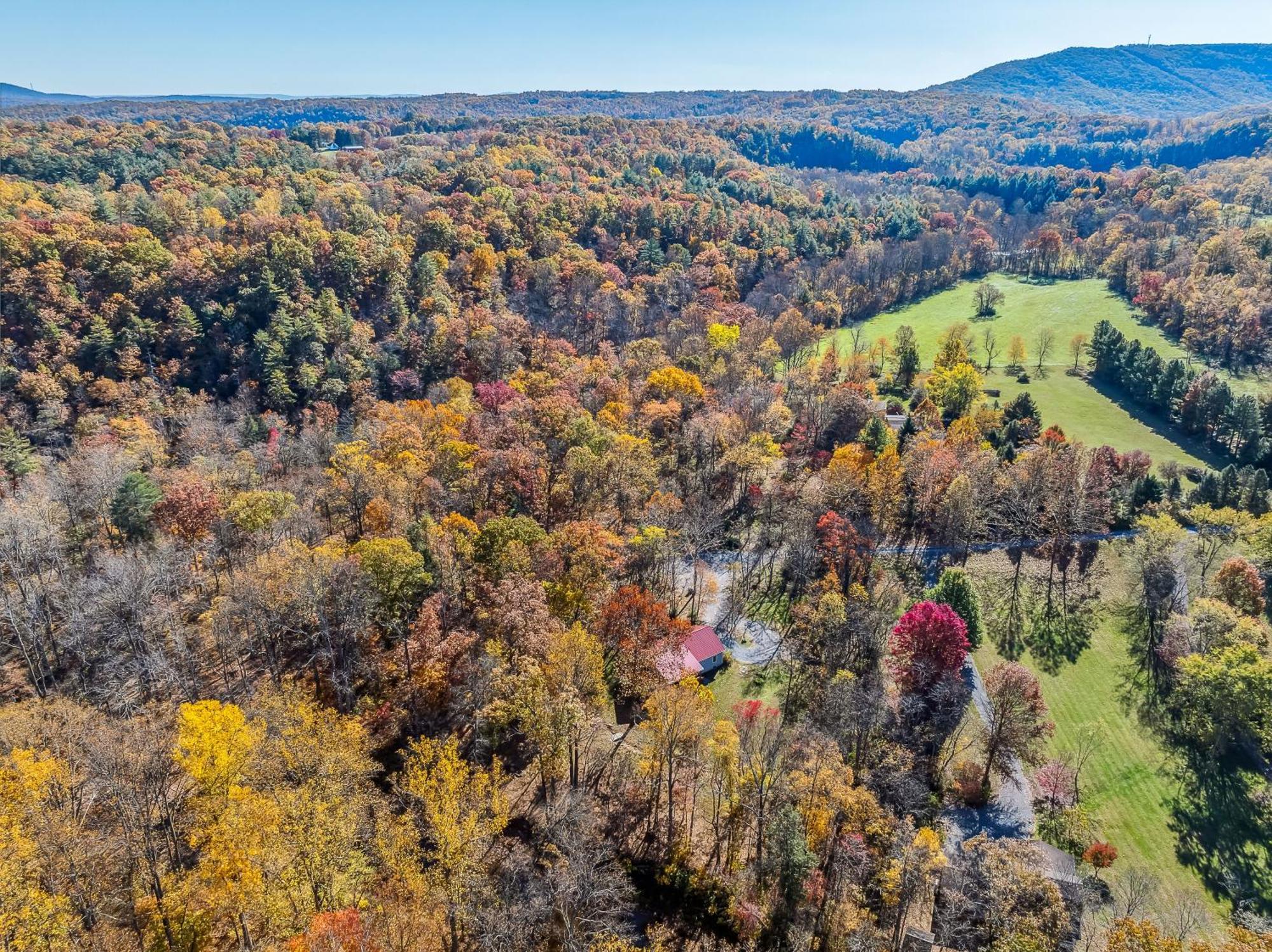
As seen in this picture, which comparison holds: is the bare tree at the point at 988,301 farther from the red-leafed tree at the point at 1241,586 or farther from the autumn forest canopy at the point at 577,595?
the red-leafed tree at the point at 1241,586

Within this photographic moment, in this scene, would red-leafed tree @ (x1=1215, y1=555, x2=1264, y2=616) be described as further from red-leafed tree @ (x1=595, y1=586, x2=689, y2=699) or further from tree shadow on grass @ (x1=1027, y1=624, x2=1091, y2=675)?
red-leafed tree @ (x1=595, y1=586, x2=689, y2=699)

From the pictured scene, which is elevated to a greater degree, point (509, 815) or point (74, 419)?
point (74, 419)

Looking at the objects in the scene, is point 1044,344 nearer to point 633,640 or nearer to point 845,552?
point 845,552

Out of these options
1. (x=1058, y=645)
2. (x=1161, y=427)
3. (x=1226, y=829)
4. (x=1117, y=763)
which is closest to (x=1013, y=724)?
(x=1117, y=763)

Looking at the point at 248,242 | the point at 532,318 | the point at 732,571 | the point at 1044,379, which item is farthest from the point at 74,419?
the point at 1044,379

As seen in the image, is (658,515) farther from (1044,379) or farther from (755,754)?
(1044,379)

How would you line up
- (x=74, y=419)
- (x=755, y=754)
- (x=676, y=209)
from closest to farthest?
1. (x=755, y=754)
2. (x=74, y=419)
3. (x=676, y=209)

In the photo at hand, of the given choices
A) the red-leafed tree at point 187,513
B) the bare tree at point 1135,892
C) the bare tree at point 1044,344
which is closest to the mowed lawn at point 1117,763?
the bare tree at point 1135,892

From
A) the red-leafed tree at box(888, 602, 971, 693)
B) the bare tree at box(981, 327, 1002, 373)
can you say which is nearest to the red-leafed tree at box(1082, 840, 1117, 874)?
the red-leafed tree at box(888, 602, 971, 693)
